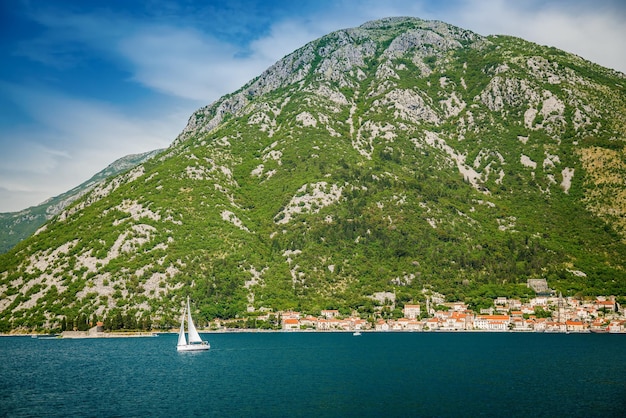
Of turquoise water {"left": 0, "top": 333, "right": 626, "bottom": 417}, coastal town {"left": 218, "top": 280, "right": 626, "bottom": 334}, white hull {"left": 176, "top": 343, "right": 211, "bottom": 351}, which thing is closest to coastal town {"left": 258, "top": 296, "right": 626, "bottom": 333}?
coastal town {"left": 218, "top": 280, "right": 626, "bottom": 334}

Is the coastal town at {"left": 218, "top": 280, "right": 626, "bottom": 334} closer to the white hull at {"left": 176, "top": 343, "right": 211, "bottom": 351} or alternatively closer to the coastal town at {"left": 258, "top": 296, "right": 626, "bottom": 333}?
the coastal town at {"left": 258, "top": 296, "right": 626, "bottom": 333}

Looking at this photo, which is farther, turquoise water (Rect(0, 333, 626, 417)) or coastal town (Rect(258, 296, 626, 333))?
coastal town (Rect(258, 296, 626, 333))

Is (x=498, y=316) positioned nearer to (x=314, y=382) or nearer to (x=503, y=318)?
(x=503, y=318)

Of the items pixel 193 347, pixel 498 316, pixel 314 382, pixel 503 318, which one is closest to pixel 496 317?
pixel 498 316

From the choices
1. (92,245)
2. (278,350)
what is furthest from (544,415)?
(92,245)

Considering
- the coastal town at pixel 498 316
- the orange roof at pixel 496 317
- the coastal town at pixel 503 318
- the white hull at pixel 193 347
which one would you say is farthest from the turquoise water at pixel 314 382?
the orange roof at pixel 496 317

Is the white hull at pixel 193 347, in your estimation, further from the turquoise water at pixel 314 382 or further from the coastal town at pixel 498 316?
the coastal town at pixel 498 316
